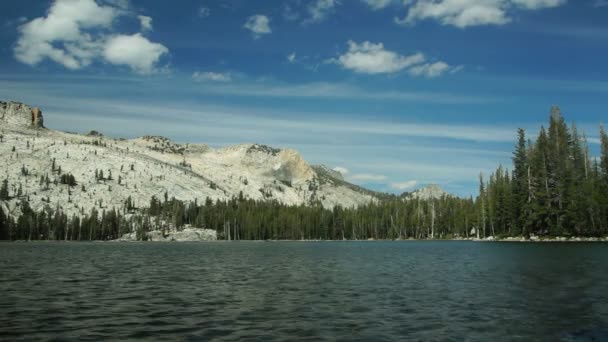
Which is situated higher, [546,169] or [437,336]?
[546,169]

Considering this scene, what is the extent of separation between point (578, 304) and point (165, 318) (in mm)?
25233

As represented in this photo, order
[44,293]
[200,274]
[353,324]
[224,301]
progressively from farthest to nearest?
[200,274] < [44,293] < [224,301] < [353,324]

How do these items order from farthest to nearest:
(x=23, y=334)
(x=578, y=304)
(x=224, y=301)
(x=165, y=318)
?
(x=224, y=301) → (x=578, y=304) → (x=165, y=318) → (x=23, y=334)

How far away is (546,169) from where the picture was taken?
13650 cm

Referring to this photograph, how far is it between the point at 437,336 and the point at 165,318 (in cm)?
1439

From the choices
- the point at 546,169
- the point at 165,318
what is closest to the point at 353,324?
the point at 165,318

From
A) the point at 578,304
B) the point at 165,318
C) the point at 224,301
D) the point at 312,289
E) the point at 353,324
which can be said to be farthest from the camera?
the point at 312,289

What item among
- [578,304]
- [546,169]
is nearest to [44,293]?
[578,304]

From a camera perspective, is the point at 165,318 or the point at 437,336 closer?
the point at 437,336

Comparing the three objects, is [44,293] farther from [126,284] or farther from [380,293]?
[380,293]

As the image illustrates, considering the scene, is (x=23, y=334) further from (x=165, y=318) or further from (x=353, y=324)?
(x=353, y=324)

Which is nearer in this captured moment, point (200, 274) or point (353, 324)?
point (353, 324)

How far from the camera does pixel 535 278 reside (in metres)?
45.8

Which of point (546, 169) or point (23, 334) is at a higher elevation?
point (546, 169)
